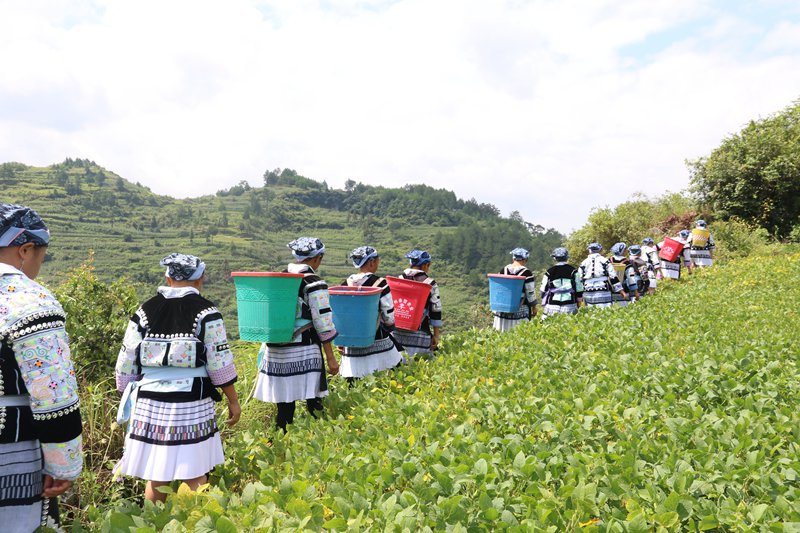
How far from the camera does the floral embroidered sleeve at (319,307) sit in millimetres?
5047

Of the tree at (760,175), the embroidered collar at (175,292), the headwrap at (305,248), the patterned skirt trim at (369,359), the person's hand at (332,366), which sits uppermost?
the tree at (760,175)

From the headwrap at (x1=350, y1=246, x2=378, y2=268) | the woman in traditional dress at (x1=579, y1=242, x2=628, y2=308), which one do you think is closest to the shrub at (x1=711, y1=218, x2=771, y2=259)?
the woman in traditional dress at (x1=579, y1=242, x2=628, y2=308)

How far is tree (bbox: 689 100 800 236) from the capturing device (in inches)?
811

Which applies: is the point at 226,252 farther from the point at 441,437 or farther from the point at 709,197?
the point at 441,437

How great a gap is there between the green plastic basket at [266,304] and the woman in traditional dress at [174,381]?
2.66 feet

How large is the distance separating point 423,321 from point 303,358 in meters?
2.09

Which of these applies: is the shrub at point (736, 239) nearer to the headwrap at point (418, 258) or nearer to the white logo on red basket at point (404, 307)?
the headwrap at point (418, 258)

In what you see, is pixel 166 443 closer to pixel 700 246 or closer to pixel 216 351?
pixel 216 351

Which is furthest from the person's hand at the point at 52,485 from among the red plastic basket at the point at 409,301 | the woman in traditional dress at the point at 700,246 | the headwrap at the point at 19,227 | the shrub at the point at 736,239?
the shrub at the point at 736,239

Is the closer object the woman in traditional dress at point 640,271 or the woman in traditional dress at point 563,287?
the woman in traditional dress at point 563,287

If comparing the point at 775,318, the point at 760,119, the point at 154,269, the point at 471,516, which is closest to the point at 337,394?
the point at 471,516

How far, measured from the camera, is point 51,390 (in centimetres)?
248

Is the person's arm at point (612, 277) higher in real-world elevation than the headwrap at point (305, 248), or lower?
lower

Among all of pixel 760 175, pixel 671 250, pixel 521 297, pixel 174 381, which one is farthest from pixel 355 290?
pixel 760 175
